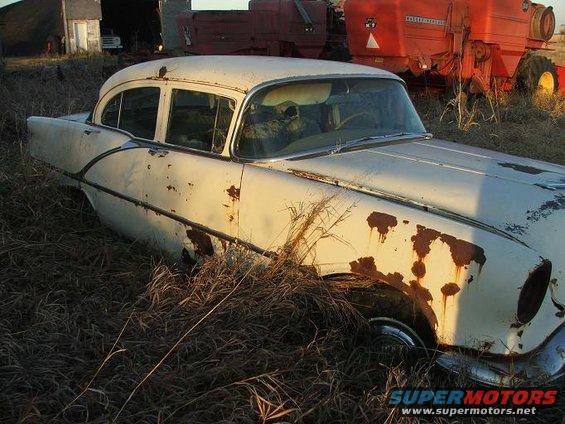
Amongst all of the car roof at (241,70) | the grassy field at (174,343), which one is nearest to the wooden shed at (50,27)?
the car roof at (241,70)

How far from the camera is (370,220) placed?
2.55m

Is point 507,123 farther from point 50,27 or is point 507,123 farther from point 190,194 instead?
point 50,27

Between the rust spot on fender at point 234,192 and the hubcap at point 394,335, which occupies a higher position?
the rust spot on fender at point 234,192

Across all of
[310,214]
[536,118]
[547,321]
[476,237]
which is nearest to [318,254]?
[310,214]

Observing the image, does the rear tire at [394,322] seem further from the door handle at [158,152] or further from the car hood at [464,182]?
the door handle at [158,152]

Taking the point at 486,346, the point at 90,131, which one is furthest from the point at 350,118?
the point at 90,131

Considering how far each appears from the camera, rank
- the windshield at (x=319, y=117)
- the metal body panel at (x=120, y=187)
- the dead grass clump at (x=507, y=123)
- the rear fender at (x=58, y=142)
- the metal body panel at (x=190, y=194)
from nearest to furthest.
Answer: the metal body panel at (x=190, y=194) < the windshield at (x=319, y=117) < the metal body panel at (x=120, y=187) < the rear fender at (x=58, y=142) < the dead grass clump at (x=507, y=123)

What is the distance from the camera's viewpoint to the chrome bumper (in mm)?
2252

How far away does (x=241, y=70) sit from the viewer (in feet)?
11.2

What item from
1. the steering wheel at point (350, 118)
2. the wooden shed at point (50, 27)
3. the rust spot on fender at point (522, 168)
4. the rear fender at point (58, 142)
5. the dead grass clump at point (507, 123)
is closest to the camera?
the rust spot on fender at point (522, 168)

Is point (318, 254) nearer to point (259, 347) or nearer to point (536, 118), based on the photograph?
point (259, 347)

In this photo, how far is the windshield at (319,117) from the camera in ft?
10.5

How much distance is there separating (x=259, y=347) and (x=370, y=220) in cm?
78

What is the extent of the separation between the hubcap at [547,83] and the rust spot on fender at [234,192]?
1010cm
